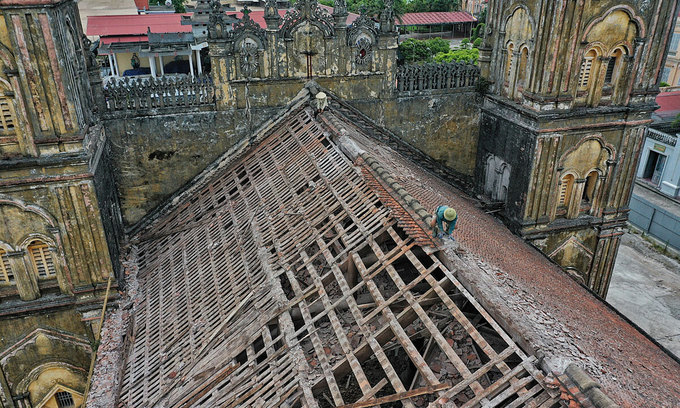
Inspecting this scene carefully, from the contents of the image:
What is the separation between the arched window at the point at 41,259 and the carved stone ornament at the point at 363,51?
45.1 feet

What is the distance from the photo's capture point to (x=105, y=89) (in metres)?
18.9

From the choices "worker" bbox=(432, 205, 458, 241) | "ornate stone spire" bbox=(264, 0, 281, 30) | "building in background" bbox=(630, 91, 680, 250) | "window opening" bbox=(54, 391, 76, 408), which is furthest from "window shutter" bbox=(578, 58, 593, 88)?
"window opening" bbox=(54, 391, 76, 408)

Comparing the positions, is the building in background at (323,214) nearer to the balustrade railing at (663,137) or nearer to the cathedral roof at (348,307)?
the cathedral roof at (348,307)

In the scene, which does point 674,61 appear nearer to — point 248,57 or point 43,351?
point 248,57

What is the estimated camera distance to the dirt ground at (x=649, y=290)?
1068 inches

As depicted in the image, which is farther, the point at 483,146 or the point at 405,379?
the point at 483,146

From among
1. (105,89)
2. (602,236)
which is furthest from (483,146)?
(105,89)

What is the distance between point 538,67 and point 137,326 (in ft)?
56.5

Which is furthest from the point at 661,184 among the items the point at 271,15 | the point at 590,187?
the point at 271,15

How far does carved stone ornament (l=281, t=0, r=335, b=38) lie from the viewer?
2000 cm

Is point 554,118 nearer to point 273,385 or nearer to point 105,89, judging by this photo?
point 273,385

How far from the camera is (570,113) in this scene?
20.0m

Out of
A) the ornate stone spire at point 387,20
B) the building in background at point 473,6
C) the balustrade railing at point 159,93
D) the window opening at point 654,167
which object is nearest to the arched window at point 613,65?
the ornate stone spire at point 387,20

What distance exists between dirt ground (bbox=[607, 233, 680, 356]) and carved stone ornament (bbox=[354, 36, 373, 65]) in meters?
20.0
